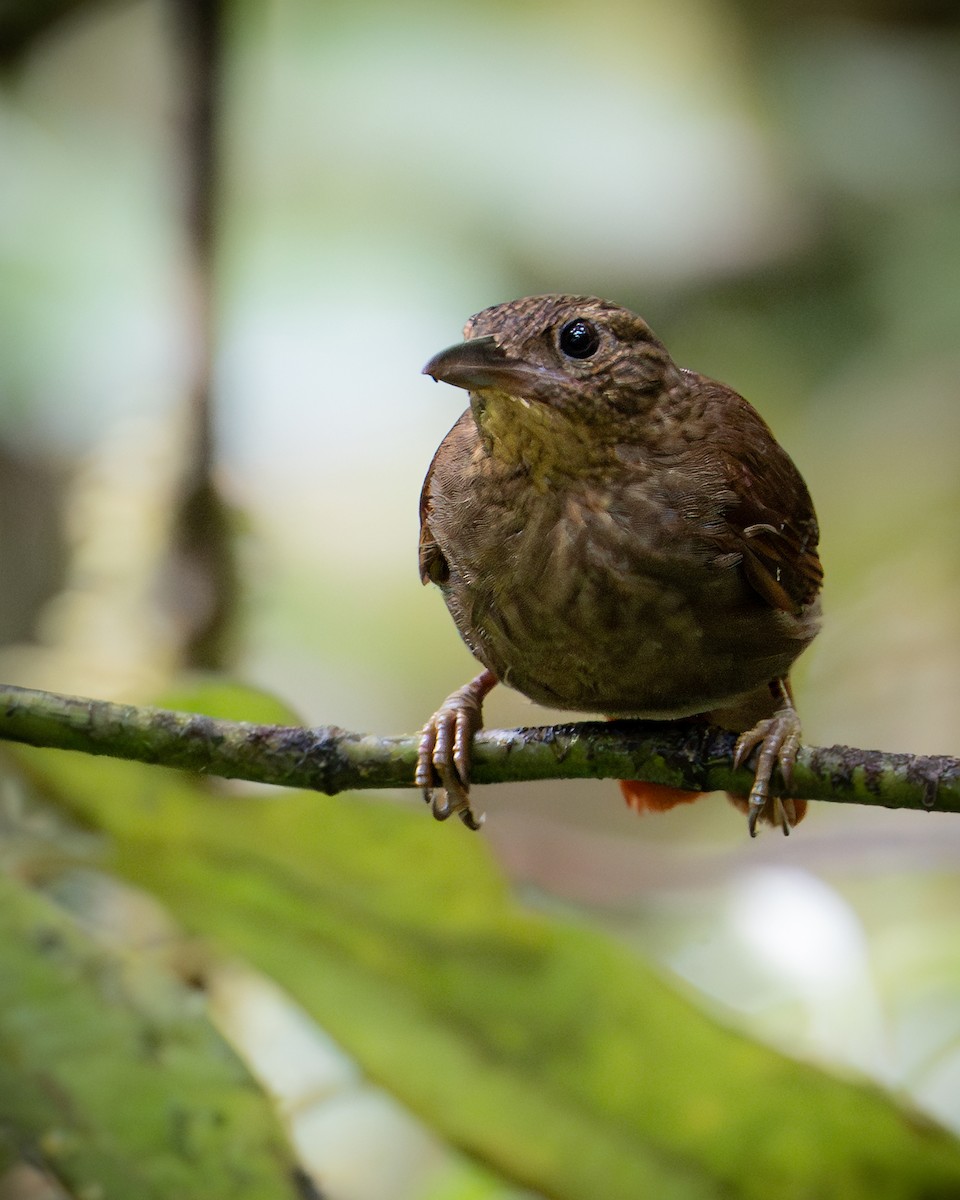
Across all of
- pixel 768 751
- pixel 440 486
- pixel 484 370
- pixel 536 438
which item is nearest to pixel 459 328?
pixel 440 486

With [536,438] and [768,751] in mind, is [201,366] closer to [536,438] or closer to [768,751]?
[536,438]

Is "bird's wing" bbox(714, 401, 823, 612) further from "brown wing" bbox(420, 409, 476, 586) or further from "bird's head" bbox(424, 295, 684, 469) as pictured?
"brown wing" bbox(420, 409, 476, 586)

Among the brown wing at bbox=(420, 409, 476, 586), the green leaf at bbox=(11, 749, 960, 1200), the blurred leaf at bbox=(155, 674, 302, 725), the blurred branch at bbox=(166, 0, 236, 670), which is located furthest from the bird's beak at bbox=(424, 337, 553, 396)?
the blurred branch at bbox=(166, 0, 236, 670)

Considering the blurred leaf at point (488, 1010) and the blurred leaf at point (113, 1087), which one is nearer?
the blurred leaf at point (113, 1087)

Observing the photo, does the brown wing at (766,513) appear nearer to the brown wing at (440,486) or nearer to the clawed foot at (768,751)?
the clawed foot at (768,751)

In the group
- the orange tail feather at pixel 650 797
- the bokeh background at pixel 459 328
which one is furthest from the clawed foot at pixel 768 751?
the bokeh background at pixel 459 328

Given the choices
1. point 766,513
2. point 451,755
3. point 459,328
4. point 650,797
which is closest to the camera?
point 766,513
